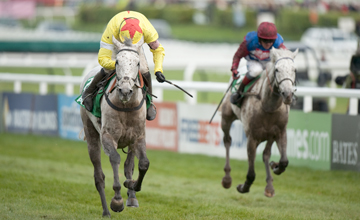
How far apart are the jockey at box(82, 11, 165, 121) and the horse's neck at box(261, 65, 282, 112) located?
142cm

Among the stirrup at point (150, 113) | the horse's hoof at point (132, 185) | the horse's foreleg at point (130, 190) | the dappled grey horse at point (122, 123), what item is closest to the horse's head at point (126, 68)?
the dappled grey horse at point (122, 123)

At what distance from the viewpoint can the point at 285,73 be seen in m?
6.59

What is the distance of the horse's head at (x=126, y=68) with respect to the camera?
562 cm

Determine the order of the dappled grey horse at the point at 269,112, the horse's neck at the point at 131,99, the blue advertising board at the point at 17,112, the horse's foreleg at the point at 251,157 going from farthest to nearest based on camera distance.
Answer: the blue advertising board at the point at 17,112 → the horse's foreleg at the point at 251,157 → the dappled grey horse at the point at 269,112 → the horse's neck at the point at 131,99

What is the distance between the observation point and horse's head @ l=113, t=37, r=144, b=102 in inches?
221

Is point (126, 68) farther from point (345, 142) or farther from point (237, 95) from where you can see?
point (345, 142)

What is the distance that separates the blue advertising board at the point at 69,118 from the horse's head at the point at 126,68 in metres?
7.31

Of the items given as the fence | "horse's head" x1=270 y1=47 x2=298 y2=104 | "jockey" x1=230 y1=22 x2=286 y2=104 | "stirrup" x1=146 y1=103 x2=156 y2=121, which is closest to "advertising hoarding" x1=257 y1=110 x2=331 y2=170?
the fence

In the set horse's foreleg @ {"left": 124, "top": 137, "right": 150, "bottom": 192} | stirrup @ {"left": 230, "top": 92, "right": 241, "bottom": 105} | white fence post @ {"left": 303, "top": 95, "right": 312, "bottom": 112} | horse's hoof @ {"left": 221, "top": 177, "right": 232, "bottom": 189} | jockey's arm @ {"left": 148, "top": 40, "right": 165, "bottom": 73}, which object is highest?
jockey's arm @ {"left": 148, "top": 40, "right": 165, "bottom": 73}

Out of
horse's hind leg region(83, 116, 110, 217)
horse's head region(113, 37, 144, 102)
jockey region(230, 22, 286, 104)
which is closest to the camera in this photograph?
horse's head region(113, 37, 144, 102)

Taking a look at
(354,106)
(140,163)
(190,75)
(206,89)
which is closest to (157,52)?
(140,163)

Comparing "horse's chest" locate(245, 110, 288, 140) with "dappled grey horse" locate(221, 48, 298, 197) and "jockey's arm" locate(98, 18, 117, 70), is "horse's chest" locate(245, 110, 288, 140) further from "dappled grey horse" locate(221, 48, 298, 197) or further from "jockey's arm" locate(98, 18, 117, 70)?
"jockey's arm" locate(98, 18, 117, 70)

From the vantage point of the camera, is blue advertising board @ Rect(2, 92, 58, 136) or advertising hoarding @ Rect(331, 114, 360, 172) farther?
blue advertising board @ Rect(2, 92, 58, 136)

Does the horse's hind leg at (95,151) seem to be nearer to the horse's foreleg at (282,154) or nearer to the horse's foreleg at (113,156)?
the horse's foreleg at (113,156)
